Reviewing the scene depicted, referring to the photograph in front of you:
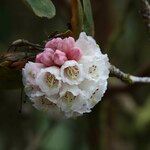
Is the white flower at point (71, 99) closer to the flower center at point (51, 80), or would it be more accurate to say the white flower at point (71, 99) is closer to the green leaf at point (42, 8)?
the flower center at point (51, 80)

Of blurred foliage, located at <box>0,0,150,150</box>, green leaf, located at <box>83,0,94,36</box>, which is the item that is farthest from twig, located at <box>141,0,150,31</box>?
blurred foliage, located at <box>0,0,150,150</box>

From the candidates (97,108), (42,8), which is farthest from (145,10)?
(97,108)

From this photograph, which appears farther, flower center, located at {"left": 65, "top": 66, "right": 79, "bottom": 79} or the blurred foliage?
the blurred foliage

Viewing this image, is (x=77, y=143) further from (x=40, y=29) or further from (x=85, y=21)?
(x=85, y=21)

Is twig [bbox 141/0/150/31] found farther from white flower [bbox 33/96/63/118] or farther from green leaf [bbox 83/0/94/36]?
white flower [bbox 33/96/63/118]

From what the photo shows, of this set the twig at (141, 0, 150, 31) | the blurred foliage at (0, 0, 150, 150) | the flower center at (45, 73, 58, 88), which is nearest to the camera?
the flower center at (45, 73, 58, 88)

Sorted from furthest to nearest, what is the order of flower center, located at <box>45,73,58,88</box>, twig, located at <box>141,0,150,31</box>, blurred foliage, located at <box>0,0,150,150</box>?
blurred foliage, located at <box>0,0,150,150</box>
twig, located at <box>141,0,150,31</box>
flower center, located at <box>45,73,58,88</box>
